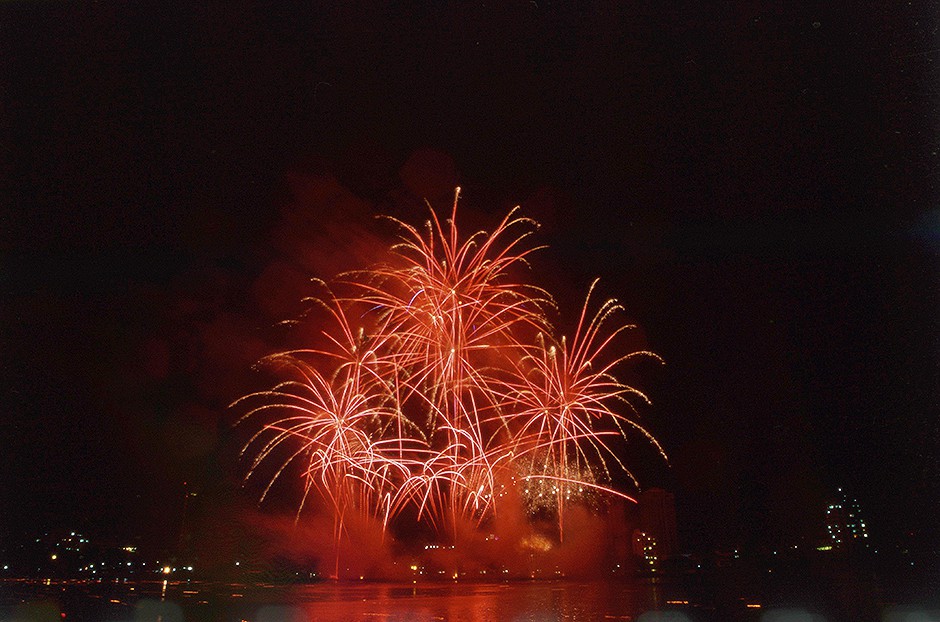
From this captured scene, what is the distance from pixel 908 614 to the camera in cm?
1328

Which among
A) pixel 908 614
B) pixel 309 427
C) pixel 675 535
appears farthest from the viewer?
pixel 675 535

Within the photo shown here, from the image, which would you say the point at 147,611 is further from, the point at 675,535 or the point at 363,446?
the point at 675,535

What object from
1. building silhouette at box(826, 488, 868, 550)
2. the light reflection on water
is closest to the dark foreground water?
A: the light reflection on water

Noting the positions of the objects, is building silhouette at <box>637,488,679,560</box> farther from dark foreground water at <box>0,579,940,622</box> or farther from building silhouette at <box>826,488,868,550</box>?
dark foreground water at <box>0,579,940,622</box>

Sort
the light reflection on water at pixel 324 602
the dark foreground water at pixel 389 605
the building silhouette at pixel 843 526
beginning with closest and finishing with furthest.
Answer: the dark foreground water at pixel 389 605 → the light reflection on water at pixel 324 602 → the building silhouette at pixel 843 526

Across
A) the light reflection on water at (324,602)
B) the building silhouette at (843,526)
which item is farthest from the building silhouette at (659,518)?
the light reflection on water at (324,602)

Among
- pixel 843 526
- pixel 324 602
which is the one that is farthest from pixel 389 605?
pixel 843 526

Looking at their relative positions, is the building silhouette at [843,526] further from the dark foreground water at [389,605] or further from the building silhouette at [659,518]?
the dark foreground water at [389,605]

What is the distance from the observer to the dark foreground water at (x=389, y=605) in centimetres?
1323

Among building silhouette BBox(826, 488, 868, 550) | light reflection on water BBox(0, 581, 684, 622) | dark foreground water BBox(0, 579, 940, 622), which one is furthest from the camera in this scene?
building silhouette BBox(826, 488, 868, 550)

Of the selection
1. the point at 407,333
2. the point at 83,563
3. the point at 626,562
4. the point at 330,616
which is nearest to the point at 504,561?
the point at 626,562

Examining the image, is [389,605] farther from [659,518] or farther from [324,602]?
[659,518]

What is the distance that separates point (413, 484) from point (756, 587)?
9838mm

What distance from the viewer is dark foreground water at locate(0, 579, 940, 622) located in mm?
13234
